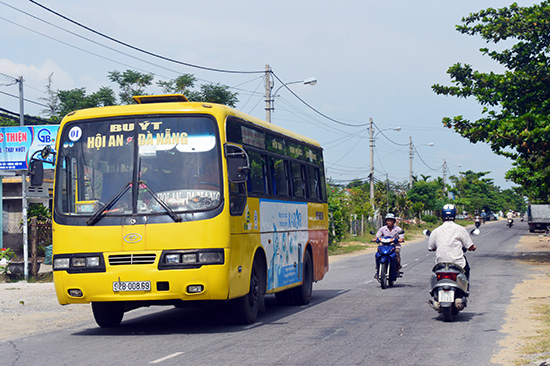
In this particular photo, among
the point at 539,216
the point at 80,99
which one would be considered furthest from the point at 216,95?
the point at 539,216

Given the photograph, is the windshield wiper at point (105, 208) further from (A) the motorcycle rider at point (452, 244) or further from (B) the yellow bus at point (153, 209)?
(A) the motorcycle rider at point (452, 244)

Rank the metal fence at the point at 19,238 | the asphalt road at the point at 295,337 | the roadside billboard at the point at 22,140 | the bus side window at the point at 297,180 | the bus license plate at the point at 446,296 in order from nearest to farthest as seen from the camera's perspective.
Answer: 1. the asphalt road at the point at 295,337
2. the bus license plate at the point at 446,296
3. the bus side window at the point at 297,180
4. the roadside billboard at the point at 22,140
5. the metal fence at the point at 19,238

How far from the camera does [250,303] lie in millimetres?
11328

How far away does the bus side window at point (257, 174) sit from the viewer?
455 inches

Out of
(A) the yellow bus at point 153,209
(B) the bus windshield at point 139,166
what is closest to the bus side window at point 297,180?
(A) the yellow bus at point 153,209

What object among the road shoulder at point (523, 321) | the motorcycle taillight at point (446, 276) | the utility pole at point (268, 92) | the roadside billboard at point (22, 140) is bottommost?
the road shoulder at point (523, 321)

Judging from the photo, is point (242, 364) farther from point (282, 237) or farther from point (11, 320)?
point (11, 320)

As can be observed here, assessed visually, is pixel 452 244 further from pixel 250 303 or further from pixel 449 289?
pixel 250 303

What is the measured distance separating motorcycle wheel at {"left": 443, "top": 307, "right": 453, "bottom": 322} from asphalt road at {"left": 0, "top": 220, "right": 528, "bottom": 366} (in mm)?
101

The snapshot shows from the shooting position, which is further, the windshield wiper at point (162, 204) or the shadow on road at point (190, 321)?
the shadow on road at point (190, 321)

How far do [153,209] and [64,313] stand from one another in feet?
17.4

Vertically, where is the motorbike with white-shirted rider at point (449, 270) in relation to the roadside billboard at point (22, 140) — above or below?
below

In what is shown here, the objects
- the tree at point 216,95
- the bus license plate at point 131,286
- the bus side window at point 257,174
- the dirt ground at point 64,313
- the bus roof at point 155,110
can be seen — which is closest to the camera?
the dirt ground at point 64,313

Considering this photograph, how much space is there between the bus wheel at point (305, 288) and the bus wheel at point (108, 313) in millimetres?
4212
